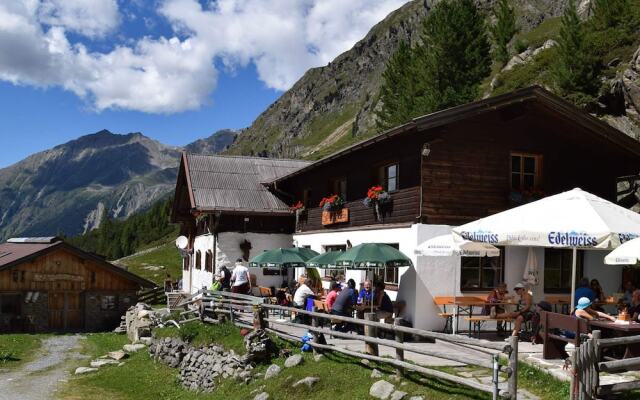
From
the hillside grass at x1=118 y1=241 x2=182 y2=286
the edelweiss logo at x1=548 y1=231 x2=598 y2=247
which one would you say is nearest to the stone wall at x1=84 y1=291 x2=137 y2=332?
the hillside grass at x1=118 y1=241 x2=182 y2=286

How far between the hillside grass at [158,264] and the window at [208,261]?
99.6 feet

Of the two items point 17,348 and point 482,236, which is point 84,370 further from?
point 482,236

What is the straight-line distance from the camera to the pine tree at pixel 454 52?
52.9 m

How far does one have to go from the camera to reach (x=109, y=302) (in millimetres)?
36281

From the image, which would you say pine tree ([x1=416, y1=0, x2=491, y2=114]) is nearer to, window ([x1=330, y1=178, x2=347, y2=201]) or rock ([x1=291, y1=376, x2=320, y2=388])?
window ([x1=330, y1=178, x2=347, y2=201])

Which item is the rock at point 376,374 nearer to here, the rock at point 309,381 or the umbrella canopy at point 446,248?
the rock at point 309,381

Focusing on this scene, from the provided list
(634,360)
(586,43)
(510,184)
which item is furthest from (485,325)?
(586,43)

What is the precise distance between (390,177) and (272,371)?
7863 millimetres

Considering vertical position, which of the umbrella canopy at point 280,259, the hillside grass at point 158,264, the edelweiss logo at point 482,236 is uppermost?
the edelweiss logo at point 482,236

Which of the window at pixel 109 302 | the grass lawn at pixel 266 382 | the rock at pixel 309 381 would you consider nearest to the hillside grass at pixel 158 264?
the window at pixel 109 302

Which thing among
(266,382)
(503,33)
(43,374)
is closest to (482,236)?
(266,382)

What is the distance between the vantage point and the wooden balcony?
17578mm

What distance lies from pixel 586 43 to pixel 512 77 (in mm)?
13083

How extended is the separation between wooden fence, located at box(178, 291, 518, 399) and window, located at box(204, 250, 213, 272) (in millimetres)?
5896
